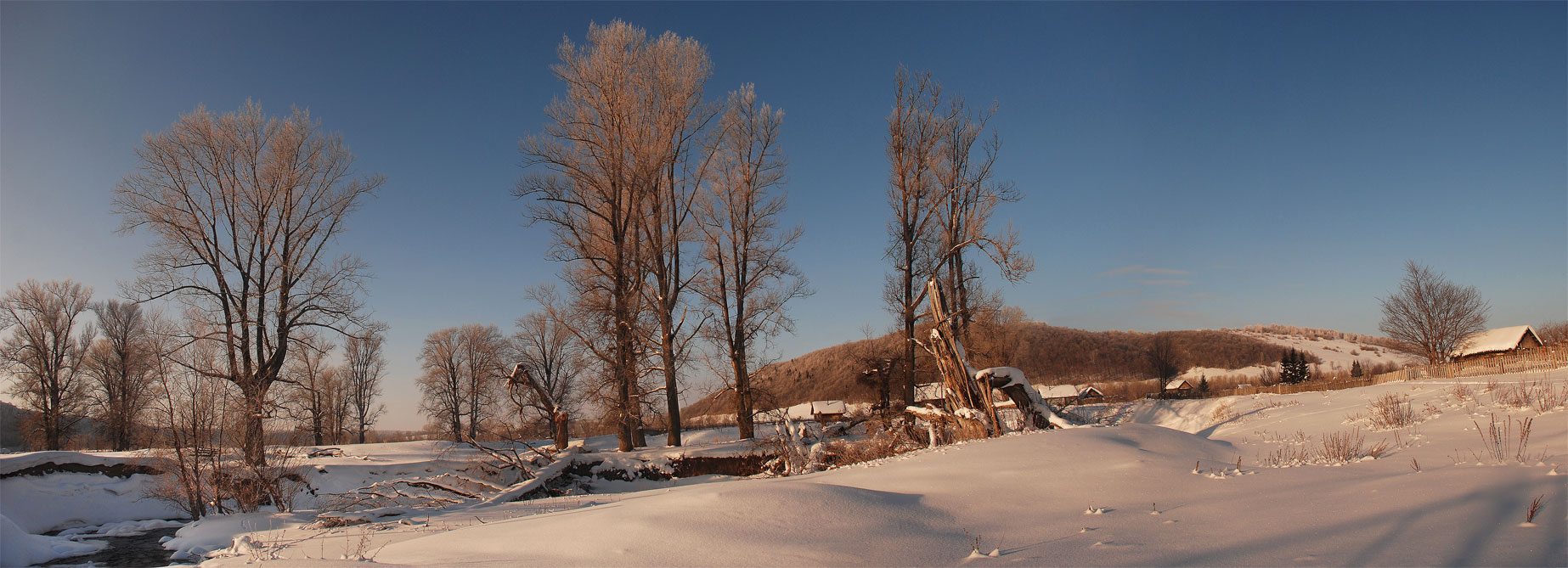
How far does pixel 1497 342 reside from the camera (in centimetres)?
3622

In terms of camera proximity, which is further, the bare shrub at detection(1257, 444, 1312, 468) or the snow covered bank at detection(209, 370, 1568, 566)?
the bare shrub at detection(1257, 444, 1312, 468)

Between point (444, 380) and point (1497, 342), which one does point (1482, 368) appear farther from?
point (444, 380)

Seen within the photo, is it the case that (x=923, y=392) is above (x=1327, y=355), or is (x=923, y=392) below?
above

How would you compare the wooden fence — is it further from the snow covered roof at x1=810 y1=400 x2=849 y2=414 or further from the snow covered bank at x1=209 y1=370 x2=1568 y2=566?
the snow covered roof at x1=810 y1=400 x2=849 y2=414

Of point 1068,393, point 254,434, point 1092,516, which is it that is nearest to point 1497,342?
point 1068,393

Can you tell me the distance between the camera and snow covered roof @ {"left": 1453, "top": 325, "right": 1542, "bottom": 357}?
3488 centimetres

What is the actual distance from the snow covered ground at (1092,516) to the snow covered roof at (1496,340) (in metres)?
41.0

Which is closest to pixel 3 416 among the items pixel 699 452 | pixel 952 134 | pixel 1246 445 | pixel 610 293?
pixel 610 293

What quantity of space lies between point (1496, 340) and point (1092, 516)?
4963cm

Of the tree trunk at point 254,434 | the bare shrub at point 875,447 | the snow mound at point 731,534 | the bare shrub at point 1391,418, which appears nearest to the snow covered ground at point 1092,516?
the snow mound at point 731,534

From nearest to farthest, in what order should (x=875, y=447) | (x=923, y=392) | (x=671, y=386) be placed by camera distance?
(x=875, y=447) < (x=671, y=386) < (x=923, y=392)

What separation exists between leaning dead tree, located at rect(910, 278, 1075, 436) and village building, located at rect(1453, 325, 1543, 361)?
4044cm

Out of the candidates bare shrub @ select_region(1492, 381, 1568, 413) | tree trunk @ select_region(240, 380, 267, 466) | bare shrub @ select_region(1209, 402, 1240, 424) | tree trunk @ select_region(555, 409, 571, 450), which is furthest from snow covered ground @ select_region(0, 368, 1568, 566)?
bare shrub @ select_region(1209, 402, 1240, 424)

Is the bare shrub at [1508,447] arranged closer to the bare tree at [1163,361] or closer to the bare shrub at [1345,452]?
the bare shrub at [1345,452]
